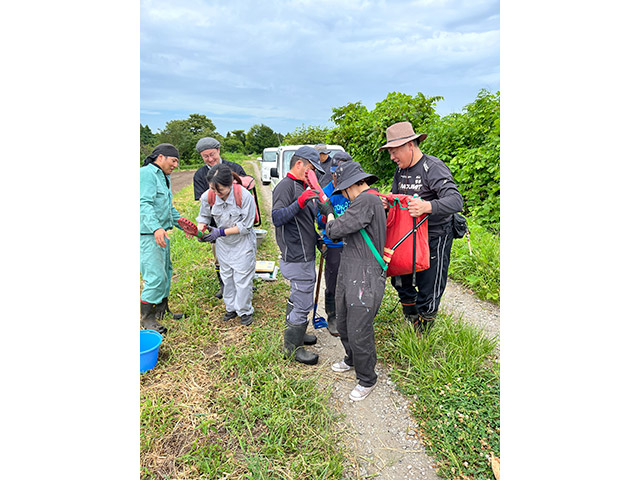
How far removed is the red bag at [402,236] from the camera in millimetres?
3102

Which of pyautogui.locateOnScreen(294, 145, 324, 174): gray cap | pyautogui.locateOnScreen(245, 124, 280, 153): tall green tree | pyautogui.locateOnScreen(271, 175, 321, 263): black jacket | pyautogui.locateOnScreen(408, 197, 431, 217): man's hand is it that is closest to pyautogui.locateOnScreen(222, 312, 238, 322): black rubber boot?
pyautogui.locateOnScreen(271, 175, 321, 263): black jacket

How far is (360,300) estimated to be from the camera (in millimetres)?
2848

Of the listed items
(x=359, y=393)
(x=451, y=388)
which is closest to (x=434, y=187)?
(x=451, y=388)

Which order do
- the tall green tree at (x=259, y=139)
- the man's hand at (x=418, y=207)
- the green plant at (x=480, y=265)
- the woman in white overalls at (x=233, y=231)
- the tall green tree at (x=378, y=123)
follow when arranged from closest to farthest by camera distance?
the man's hand at (x=418, y=207) < the woman in white overalls at (x=233, y=231) < the green plant at (x=480, y=265) < the tall green tree at (x=378, y=123) < the tall green tree at (x=259, y=139)

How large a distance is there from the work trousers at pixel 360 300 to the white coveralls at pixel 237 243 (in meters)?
1.50

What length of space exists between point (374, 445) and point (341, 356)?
1199 mm

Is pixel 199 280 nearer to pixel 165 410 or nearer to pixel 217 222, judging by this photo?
pixel 217 222

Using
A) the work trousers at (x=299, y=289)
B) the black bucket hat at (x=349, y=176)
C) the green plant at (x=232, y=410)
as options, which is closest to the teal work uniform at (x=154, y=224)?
the green plant at (x=232, y=410)

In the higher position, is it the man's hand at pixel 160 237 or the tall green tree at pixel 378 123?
the tall green tree at pixel 378 123

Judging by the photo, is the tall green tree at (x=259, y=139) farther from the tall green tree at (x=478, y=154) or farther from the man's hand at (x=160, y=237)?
the man's hand at (x=160, y=237)

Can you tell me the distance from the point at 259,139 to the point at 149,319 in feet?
248

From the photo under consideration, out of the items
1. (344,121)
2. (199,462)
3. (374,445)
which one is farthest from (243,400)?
(344,121)

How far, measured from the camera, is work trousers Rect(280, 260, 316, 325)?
136 inches

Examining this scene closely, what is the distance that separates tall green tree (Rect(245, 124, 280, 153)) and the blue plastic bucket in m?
73.3
